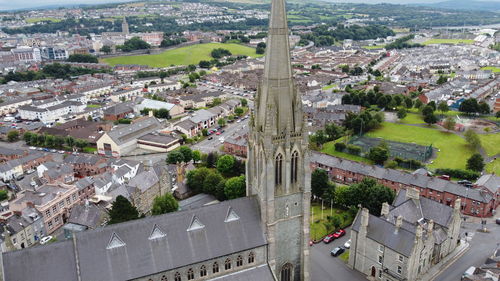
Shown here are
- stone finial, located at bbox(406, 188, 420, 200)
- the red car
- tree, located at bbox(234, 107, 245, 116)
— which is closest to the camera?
stone finial, located at bbox(406, 188, 420, 200)

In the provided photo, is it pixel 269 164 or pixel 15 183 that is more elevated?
pixel 269 164

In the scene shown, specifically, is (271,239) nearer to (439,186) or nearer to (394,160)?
(439,186)

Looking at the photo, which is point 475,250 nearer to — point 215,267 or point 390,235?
point 390,235

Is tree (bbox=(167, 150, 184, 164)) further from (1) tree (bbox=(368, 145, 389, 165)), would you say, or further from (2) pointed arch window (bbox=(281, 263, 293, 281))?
(2) pointed arch window (bbox=(281, 263, 293, 281))

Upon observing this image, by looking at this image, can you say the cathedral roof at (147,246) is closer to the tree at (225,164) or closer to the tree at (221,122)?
the tree at (225,164)

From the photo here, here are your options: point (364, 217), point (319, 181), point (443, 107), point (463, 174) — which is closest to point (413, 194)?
point (364, 217)

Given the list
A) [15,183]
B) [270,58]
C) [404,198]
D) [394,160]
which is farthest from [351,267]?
[15,183]

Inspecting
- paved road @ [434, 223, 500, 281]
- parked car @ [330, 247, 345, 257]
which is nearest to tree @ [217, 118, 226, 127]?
parked car @ [330, 247, 345, 257]
